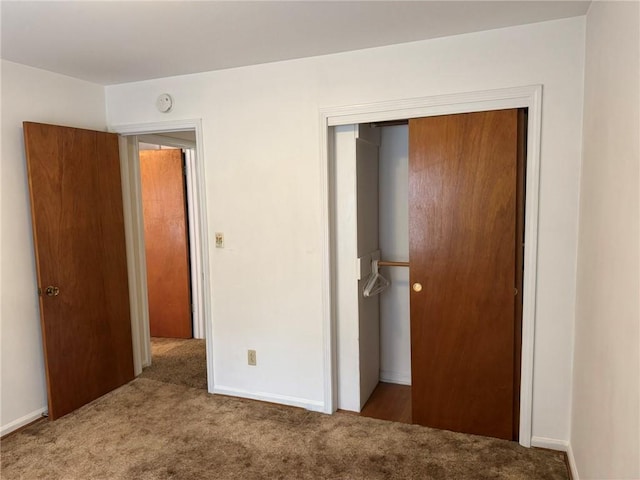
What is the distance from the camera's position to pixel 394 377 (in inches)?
141

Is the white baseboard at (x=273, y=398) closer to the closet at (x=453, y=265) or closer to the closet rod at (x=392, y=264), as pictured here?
the closet at (x=453, y=265)

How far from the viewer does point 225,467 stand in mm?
2432

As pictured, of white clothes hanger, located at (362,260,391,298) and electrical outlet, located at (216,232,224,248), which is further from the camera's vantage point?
electrical outlet, located at (216,232,224,248)

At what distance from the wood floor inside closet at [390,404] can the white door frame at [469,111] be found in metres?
0.39

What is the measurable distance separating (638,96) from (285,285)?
222cm

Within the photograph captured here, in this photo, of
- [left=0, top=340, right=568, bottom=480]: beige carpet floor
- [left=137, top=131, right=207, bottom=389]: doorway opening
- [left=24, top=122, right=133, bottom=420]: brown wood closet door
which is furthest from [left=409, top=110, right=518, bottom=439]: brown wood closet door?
[left=137, top=131, right=207, bottom=389]: doorway opening

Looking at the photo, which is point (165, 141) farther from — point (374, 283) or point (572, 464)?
point (572, 464)

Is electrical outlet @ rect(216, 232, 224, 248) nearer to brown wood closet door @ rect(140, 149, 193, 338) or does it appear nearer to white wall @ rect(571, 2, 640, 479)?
brown wood closet door @ rect(140, 149, 193, 338)

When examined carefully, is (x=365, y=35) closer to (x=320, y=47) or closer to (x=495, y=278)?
(x=320, y=47)

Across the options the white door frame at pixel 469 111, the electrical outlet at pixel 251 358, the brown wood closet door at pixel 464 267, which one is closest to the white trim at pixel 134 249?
the electrical outlet at pixel 251 358

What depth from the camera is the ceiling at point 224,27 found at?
2.07 metres

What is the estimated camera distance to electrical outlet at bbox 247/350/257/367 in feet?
10.6

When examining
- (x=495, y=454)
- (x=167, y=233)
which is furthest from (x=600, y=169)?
(x=167, y=233)

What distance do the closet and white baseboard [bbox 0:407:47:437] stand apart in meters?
2.04
